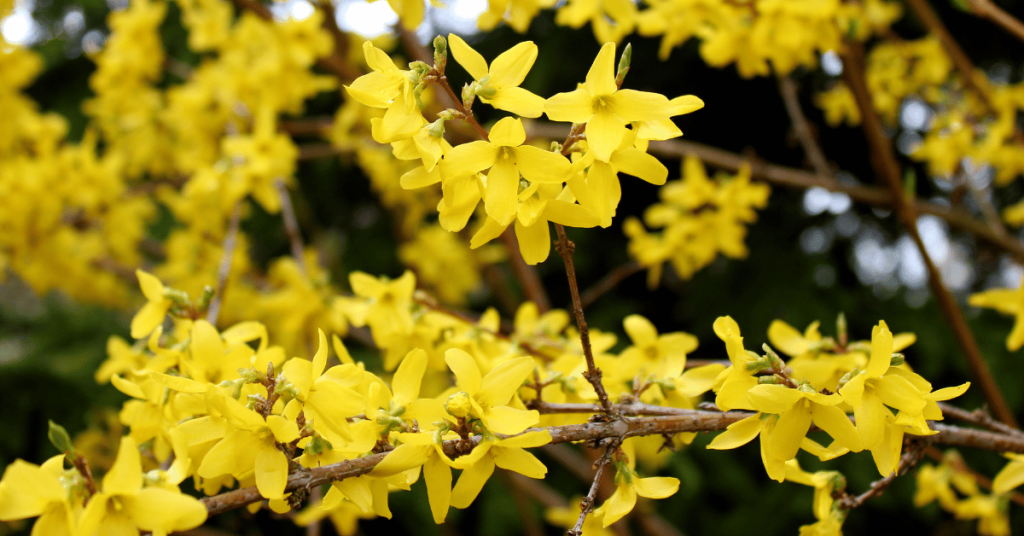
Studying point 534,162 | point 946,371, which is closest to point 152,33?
point 534,162

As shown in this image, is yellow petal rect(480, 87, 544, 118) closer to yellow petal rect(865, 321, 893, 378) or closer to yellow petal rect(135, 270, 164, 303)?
yellow petal rect(865, 321, 893, 378)

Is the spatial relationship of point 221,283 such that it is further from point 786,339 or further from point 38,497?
point 786,339

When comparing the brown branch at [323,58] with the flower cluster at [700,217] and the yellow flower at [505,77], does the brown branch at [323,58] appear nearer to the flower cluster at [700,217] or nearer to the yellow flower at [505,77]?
the flower cluster at [700,217]

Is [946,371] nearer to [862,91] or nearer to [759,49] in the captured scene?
[862,91]

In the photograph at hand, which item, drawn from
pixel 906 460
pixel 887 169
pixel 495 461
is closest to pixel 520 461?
pixel 495 461

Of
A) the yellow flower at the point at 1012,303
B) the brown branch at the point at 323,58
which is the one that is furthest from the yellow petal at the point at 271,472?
the brown branch at the point at 323,58

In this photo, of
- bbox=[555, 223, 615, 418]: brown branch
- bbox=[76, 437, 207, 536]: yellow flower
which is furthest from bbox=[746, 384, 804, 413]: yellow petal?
bbox=[76, 437, 207, 536]: yellow flower
